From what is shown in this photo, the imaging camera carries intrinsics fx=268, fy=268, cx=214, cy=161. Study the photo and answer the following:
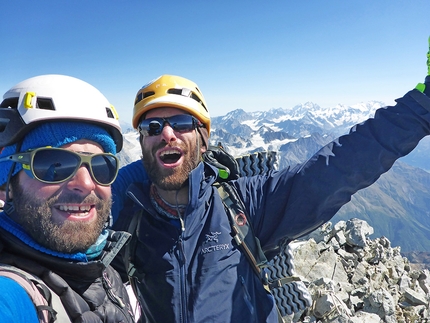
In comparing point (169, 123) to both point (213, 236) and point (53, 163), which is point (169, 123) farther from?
point (53, 163)

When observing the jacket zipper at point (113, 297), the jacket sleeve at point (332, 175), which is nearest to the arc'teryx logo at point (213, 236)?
the jacket sleeve at point (332, 175)

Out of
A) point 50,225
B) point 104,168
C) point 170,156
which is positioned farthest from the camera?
point 170,156

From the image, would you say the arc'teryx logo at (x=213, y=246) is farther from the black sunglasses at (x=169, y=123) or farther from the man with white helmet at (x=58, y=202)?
the black sunglasses at (x=169, y=123)

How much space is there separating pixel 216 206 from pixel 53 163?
8.66ft

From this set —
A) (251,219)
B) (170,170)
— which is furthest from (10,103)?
(251,219)

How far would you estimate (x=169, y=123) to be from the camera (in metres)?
5.38

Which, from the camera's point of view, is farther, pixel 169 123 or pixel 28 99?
pixel 169 123

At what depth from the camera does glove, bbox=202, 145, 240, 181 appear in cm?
540

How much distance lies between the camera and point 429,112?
3.93m

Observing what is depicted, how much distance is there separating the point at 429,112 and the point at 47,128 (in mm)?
5299

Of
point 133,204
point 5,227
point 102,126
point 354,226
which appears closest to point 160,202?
point 133,204

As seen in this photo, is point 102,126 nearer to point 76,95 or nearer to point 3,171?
point 76,95

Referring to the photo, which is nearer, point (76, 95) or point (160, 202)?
point (76, 95)

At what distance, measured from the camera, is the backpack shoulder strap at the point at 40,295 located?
2307 millimetres
